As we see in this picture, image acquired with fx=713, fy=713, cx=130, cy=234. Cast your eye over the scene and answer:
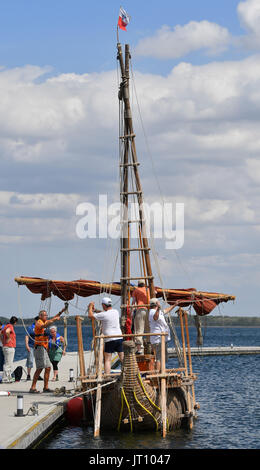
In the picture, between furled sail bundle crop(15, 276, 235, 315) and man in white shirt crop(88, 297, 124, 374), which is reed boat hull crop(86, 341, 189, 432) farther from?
furled sail bundle crop(15, 276, 235, 315)

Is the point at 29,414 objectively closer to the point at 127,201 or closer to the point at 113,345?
the point at 113,345

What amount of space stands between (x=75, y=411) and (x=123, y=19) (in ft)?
46.7

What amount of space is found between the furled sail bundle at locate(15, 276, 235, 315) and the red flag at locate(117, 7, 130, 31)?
9.50m

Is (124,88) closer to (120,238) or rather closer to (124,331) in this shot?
(120,238)

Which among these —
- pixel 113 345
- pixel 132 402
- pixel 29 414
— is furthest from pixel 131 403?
pixel 29 414

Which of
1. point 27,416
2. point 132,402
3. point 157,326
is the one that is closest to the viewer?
point 27,416

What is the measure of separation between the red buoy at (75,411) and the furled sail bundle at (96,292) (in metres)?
6.07

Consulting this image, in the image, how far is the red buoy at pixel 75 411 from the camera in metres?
20.6

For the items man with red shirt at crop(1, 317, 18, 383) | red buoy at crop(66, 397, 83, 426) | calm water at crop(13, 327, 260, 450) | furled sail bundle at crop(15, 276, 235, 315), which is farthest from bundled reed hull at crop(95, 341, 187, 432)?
furled sail bundle at crop(15, 276, 235, 315)

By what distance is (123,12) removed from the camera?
26.4 m

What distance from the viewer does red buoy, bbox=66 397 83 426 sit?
20594mm

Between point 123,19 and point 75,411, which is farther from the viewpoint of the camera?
point 123,19

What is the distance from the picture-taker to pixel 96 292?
89.8 feet
